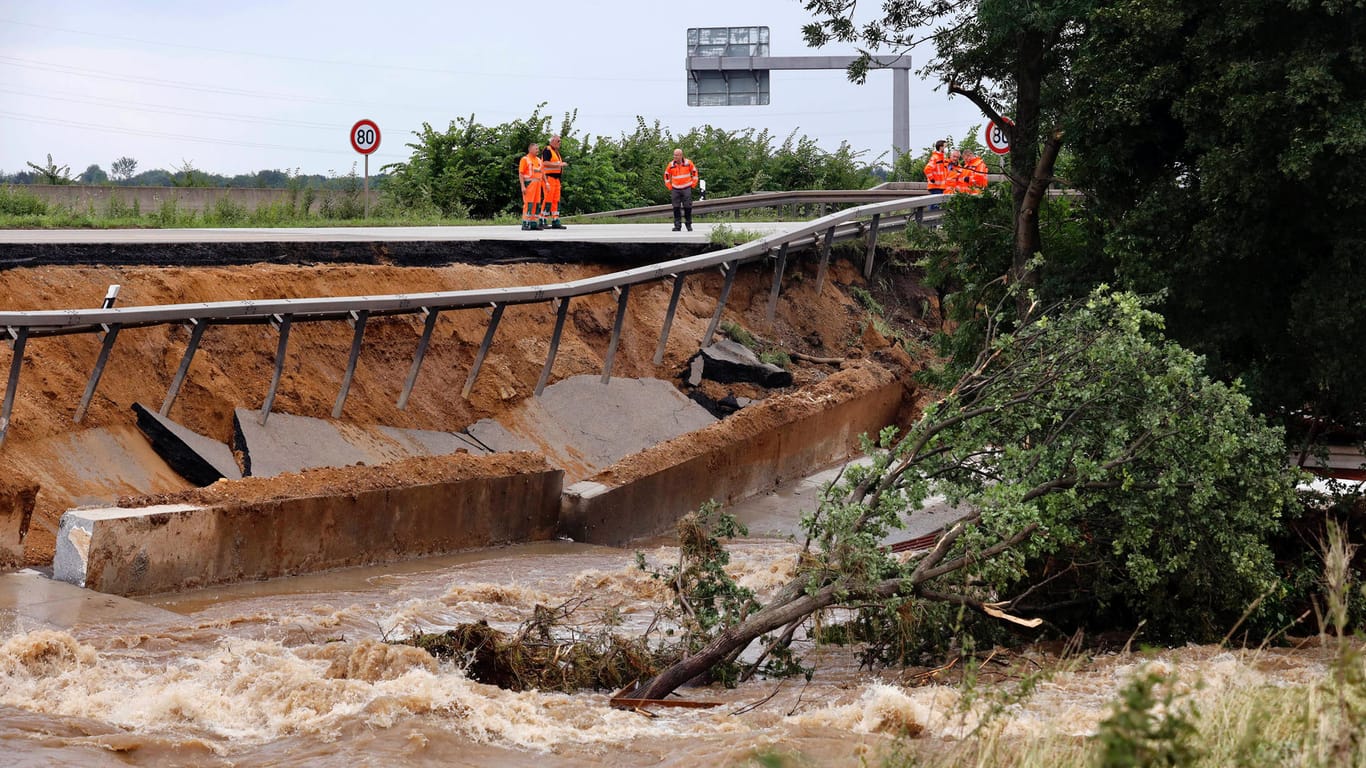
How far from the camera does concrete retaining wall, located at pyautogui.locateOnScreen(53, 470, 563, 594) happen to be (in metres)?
Answer: 9.73

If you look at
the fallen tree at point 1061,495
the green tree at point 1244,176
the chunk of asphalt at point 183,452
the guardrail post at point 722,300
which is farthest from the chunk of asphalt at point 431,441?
the green tree at point 1244,176

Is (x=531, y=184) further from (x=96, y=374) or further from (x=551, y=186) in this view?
(x=96, y=374)

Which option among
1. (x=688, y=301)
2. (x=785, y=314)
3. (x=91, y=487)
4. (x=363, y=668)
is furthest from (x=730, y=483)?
(x=363, y=668)

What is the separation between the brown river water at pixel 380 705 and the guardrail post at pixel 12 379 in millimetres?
2238

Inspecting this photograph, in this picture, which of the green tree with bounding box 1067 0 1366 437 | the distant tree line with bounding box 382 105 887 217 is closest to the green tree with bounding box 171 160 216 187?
the distant tree line with bounding box 382 105 887 217

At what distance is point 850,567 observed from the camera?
836 centimetres

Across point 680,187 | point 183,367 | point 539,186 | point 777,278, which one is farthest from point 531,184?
point 183,367

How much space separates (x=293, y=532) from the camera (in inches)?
445

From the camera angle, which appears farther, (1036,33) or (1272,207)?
(1036,33)

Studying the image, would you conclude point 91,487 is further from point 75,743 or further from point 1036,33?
point 1036,33

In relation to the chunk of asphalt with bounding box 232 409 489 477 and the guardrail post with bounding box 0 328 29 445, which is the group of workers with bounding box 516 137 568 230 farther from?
the guardrail post with bounding box 0 328 29 445

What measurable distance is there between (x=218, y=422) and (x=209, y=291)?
7.14 ft

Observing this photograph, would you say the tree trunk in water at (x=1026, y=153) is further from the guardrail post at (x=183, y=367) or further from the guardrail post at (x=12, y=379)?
the guardrail post at (x=12, y=379)

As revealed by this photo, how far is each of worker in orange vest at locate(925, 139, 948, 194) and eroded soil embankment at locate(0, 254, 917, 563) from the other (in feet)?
28.5
